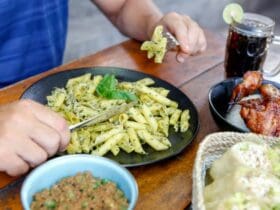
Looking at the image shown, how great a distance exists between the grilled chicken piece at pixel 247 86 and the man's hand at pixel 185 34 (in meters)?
0.28

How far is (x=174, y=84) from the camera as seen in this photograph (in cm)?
129

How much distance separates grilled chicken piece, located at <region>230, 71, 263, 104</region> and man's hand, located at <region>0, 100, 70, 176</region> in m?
0.44

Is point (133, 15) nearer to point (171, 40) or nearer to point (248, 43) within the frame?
point (171, 40)

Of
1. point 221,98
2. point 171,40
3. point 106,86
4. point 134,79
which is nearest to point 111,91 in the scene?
point 106,86

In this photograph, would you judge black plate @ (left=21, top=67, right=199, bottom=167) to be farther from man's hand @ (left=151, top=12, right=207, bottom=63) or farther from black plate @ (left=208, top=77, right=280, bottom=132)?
man's hand @ (left=151, top=12, right=207, bottom=63)

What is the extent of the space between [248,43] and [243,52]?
0.12 feet

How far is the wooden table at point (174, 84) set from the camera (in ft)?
2.86

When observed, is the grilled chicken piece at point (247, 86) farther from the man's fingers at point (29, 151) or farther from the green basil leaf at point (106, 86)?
the man's fingers at point (29, 151)

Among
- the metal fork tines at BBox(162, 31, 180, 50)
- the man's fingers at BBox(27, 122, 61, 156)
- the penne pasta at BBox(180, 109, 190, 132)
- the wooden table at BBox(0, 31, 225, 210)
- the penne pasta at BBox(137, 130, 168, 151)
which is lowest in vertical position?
the wooden table at BBox(0, 31, 225, 210)

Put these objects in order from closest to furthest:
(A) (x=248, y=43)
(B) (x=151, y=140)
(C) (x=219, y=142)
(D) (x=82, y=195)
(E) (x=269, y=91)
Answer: (D) (x=82, y=195), (C) (x=219, y=142), (B) (x=151, y=140), (E) (x=269, y=91), (A) (x=248, y=43)

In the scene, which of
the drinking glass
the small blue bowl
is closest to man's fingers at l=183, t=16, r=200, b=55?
the drinking glass

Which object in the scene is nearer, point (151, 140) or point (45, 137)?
point (45, 137)

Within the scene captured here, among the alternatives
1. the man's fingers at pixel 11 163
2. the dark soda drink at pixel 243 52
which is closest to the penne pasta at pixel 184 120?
the dark soda drink at pixel 243 52

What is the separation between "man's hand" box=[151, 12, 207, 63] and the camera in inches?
54.1
